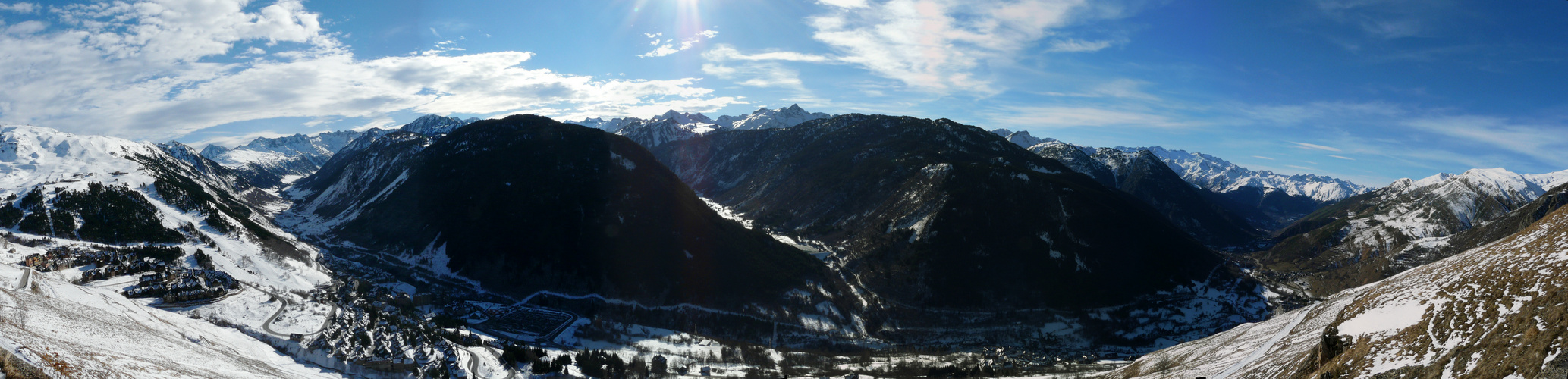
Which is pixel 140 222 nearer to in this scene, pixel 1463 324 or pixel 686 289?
pixel 686 289

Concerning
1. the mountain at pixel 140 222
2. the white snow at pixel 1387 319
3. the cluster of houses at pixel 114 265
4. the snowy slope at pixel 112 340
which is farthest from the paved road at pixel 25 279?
the white snow at pixel 1387 319

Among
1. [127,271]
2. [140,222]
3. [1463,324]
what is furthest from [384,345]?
[140,222]

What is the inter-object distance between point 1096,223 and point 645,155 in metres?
147

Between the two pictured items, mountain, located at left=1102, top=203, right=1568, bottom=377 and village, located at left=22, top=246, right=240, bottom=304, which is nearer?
mountain, located at left=1102, top=203, right=1568, bottom=377

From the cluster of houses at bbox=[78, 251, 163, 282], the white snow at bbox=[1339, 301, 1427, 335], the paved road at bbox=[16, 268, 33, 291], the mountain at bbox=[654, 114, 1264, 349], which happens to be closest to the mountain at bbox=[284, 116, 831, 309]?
the mountain at bbox=[654, 114, 1264, 349]

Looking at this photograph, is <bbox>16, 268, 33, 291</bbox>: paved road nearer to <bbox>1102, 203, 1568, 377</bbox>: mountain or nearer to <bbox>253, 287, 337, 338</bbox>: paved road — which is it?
<bbox>253, 287, 337, 338</bbox>: paved road

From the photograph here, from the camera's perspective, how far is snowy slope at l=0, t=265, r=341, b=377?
116ft

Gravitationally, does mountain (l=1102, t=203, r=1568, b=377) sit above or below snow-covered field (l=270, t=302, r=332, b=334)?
above

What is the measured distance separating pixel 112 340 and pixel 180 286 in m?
46.5

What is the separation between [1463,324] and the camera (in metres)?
27.5

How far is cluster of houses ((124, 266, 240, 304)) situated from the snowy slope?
6.60 m

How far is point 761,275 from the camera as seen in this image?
479 feet

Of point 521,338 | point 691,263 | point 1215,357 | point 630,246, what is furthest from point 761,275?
point 1215,357

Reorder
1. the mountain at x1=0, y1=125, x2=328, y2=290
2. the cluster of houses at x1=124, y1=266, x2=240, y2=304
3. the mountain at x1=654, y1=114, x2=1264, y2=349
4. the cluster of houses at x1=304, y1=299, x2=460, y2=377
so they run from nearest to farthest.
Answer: the cluster of houses at x1=304, y1=299, x2=460, y2=377
the cluster of houses at x1=124, y1=266, x2=240, y2=304
the mountain at x1=0, y1=125, x2=328, y2=290
the mountain at x1=654, y1=114, x2=1264, y2=349
